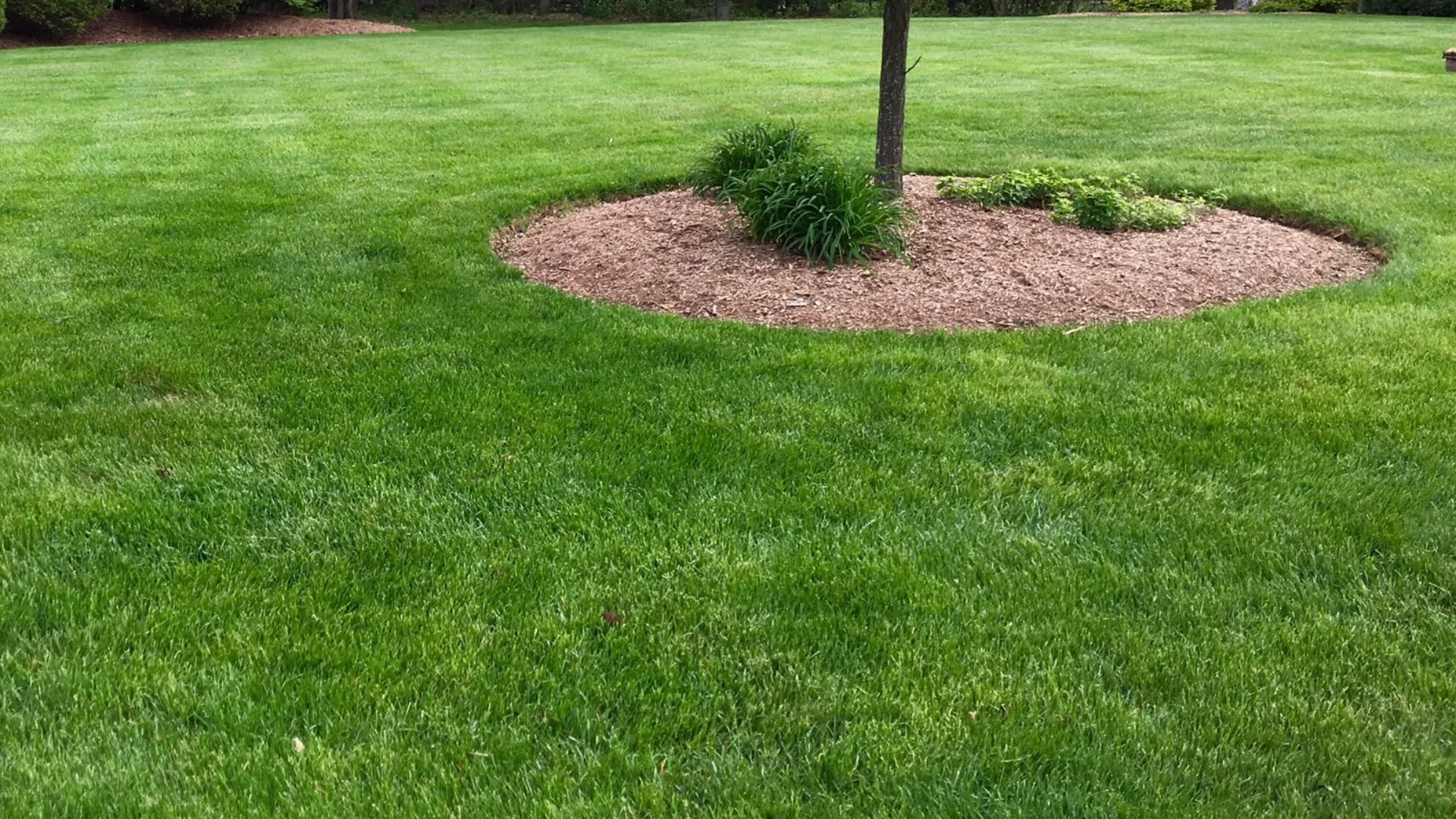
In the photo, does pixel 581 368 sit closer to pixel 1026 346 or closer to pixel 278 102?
pixel 1026 346

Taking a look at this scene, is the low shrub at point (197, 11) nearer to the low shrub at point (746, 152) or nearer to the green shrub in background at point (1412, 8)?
the low shrub at point (746, 152)

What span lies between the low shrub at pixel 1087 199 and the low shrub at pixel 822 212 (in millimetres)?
1181

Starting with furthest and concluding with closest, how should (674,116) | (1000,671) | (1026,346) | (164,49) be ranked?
(164,49) < (674,116) < (1026,346) < (1000,671)

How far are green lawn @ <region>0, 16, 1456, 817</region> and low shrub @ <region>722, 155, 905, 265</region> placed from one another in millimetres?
865

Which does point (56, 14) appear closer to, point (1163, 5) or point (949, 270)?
point (949, 270)

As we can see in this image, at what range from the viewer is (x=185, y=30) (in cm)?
2491

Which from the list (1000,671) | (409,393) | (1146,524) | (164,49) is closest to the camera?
(1000,671)

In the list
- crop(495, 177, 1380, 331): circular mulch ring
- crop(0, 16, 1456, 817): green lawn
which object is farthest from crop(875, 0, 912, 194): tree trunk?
crop(0, 16, 1456, 817): green lawn

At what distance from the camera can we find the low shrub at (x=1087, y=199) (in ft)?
20.1

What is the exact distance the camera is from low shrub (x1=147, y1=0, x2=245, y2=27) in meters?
23.9

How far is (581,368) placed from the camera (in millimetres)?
4348

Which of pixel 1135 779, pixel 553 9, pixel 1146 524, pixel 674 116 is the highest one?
pixel 553 9

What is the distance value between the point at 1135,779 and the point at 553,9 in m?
36.7

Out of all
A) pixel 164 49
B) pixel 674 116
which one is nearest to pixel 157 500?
pixel 674 116
